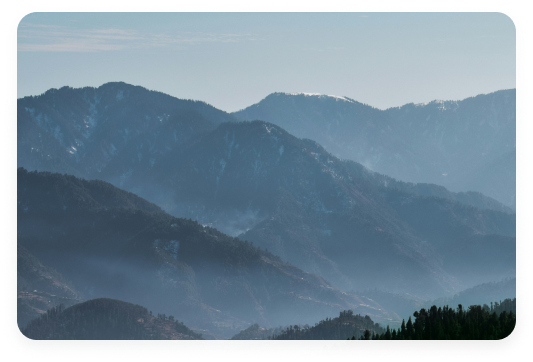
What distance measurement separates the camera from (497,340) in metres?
94.6

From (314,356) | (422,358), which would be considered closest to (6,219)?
(314,356)

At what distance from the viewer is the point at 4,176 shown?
9738cm

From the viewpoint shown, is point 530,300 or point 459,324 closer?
point 530,300

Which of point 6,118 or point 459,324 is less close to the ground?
point 6,118

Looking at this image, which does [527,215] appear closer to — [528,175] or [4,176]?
[528,175]

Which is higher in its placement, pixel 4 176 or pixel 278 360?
pixel 4 176

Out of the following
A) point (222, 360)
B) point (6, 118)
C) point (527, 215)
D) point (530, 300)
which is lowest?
point (222, 360)

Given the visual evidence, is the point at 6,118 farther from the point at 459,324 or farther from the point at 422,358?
the point at 459,324

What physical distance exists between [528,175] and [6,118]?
61409 mm

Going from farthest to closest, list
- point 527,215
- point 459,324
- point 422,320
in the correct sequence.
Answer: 1. point 422,320
2. point 459,324
3. point 527,215

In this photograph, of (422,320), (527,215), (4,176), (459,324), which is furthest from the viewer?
(422,320)

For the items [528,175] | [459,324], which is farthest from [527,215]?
[459,324]

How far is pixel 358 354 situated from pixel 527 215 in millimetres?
26081

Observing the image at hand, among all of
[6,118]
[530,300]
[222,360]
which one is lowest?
[222,360]
